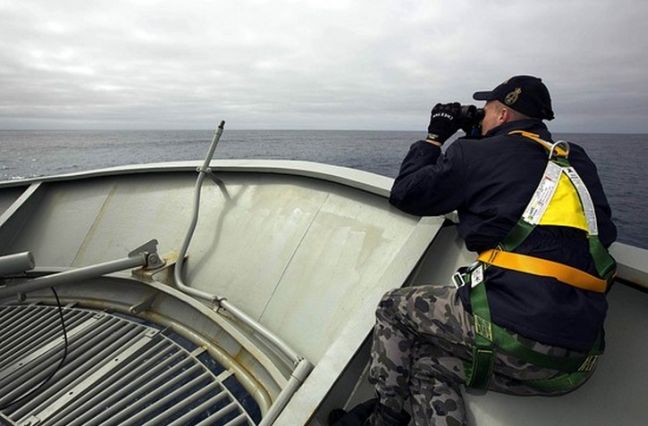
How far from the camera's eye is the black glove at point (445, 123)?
6.59 ft

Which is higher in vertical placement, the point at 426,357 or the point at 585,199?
the point at 585,199

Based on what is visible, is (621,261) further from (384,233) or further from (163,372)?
(163,372)

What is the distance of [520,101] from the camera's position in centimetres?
175

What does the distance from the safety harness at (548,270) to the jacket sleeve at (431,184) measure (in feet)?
1.09

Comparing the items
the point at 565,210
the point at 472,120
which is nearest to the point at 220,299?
the point at 472,120

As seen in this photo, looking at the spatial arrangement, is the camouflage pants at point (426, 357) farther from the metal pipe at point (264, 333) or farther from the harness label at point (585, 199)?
the harness label at point (585, 199)

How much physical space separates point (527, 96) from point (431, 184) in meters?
0.66

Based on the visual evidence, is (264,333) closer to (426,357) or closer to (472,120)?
(426,357)

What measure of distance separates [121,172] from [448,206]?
3864 millimetres

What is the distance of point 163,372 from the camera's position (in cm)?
233

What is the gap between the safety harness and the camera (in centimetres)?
131

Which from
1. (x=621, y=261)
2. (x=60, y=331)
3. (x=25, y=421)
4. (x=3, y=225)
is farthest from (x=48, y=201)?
(x=621, y=261)

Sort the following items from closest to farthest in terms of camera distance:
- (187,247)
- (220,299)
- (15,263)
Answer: (15,263)
(220,299)
(187,247)

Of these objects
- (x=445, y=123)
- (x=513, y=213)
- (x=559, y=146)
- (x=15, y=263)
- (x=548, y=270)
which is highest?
(x=445, y=123)
